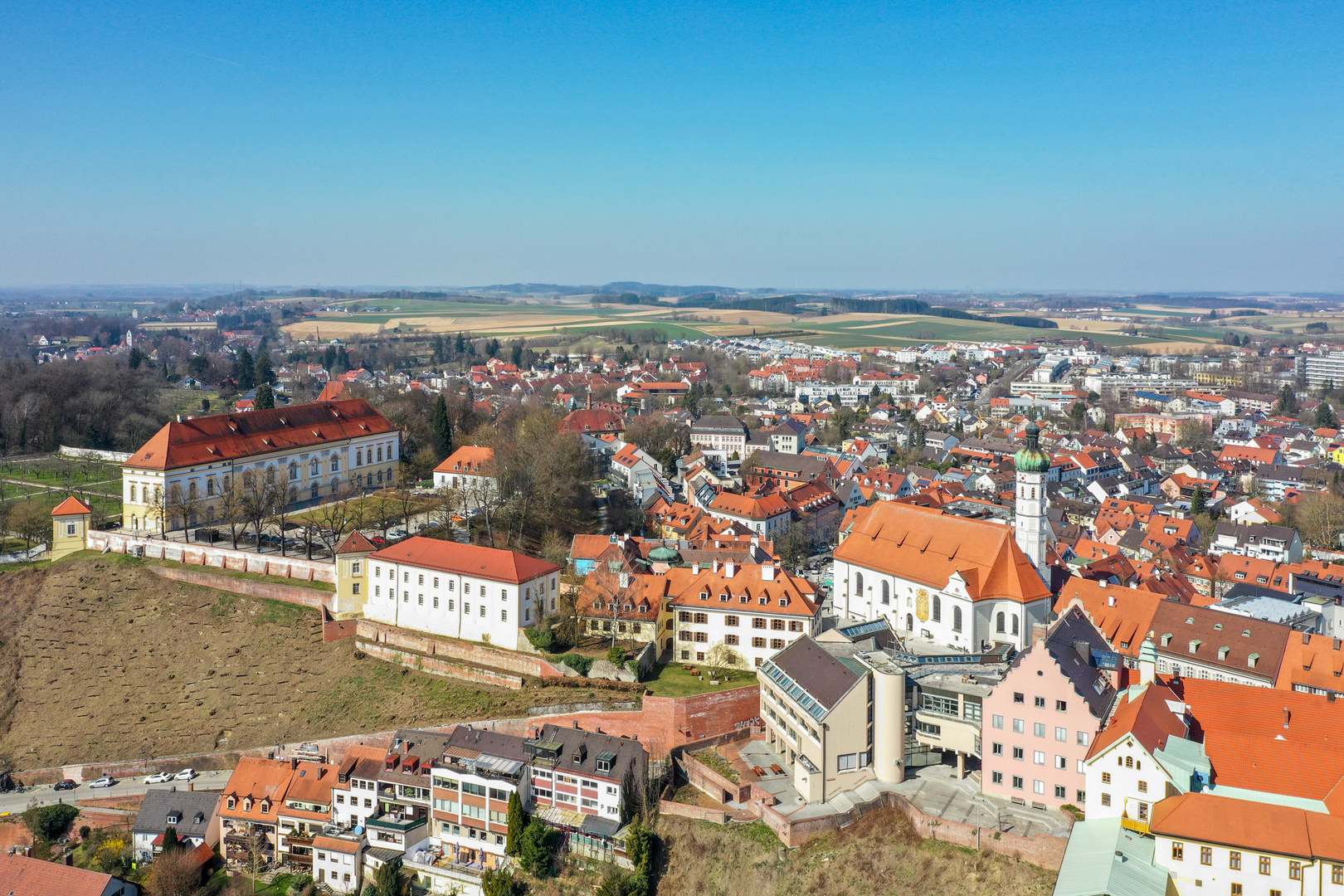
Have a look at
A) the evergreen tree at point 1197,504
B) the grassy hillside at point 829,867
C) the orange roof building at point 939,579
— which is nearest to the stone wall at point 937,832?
the grassy hillside at point 829,867

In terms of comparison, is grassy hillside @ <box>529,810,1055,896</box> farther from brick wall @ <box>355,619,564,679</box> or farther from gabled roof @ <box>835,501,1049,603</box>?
→ gabled roof @ <box>835,501,1049,603</box>

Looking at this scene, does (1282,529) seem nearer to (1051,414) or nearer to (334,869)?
(334,869)

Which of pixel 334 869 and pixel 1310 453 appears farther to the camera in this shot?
pixel 1310 453

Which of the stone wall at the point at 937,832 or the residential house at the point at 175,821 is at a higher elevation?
the stone wall at the point at 937,832

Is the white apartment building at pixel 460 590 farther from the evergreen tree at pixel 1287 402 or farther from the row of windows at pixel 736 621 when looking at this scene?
the evergreen tree at pixel 1287 402

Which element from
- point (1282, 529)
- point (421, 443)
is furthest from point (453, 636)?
point (1282, 529)

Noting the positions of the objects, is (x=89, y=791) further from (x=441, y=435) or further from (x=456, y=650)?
(x=441, y=435)
